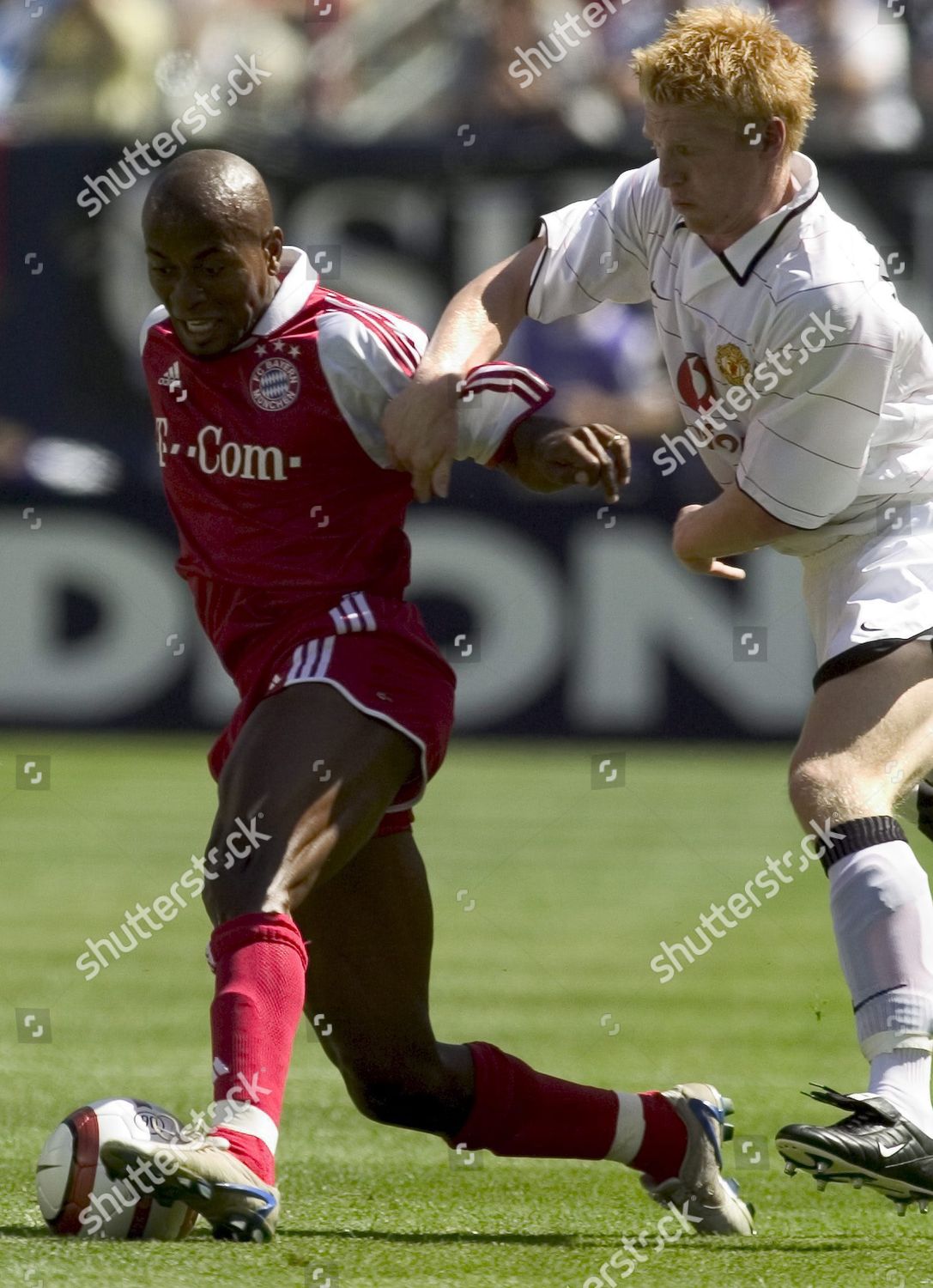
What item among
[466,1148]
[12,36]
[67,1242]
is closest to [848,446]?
[466,1148]

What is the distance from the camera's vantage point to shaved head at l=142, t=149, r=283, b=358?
3.91 meters

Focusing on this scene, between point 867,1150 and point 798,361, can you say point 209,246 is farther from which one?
point 867,1150

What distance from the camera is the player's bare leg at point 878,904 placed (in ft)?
11.9

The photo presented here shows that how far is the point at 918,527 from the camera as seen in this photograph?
13.7 feet

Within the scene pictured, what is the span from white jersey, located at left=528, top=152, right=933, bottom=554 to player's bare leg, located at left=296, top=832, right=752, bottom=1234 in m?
1.05

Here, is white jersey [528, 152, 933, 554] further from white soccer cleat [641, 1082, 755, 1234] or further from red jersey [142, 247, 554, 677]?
white soccer cleat [641, 1082, 755, 1234]

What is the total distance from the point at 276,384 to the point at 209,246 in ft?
1.03

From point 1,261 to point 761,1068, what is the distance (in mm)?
8147

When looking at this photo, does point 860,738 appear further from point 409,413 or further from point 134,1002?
point 134,1002

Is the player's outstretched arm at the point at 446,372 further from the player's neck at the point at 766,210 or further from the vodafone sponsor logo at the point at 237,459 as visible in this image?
the player's neck at the point at 766,210

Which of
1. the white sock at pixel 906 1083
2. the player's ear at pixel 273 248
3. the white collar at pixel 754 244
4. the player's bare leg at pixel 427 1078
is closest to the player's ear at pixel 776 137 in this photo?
the white collar at pixel 754 244

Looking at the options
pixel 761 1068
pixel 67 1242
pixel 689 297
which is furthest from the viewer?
pixel 761 1068

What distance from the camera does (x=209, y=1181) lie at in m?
3.42

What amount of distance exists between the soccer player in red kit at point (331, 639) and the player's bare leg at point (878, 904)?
2.19 feet
